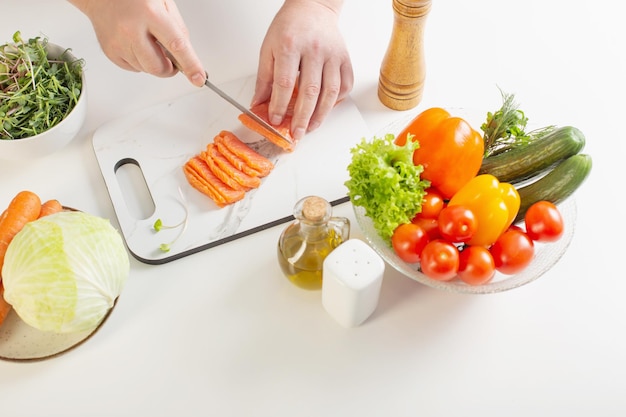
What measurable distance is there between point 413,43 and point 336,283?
60 cm

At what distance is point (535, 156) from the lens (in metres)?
1.22

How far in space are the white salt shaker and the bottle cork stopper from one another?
7 cm

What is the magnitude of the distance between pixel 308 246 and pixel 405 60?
513mm

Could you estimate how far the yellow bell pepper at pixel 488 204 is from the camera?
1111 millimetres

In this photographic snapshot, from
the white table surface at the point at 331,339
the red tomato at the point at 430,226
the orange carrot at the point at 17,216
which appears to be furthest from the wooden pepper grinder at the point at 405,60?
the orange carrot at the point at 17,216

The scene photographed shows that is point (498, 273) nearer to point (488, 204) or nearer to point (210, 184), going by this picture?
point (488, 204)

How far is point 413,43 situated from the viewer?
1397 millimetres

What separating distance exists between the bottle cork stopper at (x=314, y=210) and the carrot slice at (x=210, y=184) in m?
0.27

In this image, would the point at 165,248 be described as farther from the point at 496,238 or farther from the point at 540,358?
the point at 540,358

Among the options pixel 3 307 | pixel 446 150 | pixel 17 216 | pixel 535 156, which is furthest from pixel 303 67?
pixel 3 307

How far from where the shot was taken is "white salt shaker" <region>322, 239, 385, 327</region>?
109cm

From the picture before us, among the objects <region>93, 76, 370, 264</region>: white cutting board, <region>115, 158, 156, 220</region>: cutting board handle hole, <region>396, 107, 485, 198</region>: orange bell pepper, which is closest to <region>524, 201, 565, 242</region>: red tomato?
<region>396, 107, 485, 198</region>: orange bell pepper

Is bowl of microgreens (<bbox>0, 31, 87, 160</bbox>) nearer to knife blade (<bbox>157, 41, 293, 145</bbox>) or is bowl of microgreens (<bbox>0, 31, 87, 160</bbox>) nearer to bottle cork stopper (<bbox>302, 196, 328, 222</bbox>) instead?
knife blade (<bbox>157, 41, 293, 145</bbox>)

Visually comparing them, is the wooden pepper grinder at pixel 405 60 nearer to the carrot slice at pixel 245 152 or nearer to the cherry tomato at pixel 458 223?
the carrot slice at pixel 245 152
